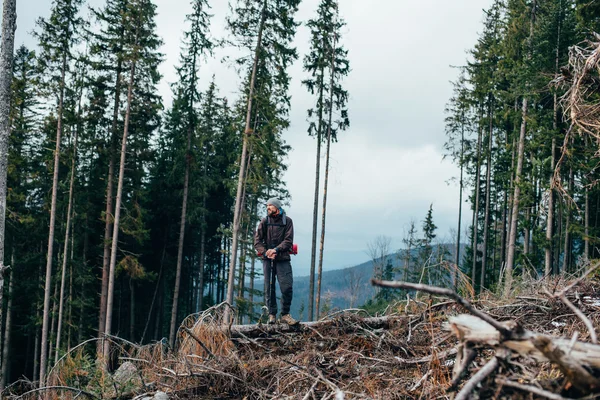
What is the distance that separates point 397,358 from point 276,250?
3192 millimetres

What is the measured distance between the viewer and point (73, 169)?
1905cm

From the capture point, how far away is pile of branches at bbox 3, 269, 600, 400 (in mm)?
1786

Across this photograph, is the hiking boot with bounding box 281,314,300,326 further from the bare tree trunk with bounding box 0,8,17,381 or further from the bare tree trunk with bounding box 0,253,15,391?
the bare tree trunk with bounding box 0,253,15,391

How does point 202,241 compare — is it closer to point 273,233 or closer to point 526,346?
point 273,233

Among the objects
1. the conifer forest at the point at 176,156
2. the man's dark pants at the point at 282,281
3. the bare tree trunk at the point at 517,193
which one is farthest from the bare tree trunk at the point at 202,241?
the man's dark pants at the point at 282,281

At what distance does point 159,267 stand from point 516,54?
82.8ft

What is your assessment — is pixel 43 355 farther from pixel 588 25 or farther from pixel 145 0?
pixel 588 25

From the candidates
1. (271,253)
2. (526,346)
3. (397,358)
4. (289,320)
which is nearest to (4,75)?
A: (271,253)

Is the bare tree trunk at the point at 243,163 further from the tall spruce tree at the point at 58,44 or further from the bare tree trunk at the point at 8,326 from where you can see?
the bare tree trunk at the point at 8,326

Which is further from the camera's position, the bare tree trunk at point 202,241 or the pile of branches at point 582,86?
the bare tree trunk at point 202,241

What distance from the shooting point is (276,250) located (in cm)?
679

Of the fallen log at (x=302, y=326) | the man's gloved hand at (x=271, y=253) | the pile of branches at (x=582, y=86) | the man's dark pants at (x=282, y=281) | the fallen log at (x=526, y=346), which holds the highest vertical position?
the pile of branches at (x=582, y=86)

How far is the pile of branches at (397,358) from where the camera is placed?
1786 mm

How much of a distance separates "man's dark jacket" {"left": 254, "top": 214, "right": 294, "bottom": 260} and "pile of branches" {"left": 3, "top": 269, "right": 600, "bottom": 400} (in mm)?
1362
